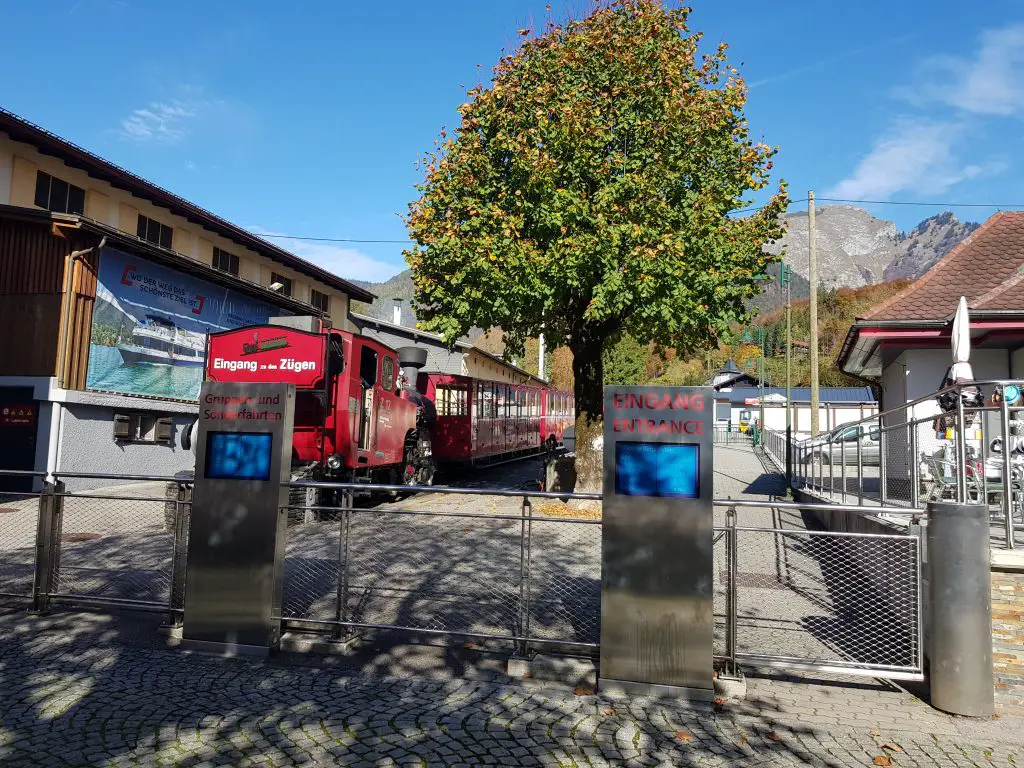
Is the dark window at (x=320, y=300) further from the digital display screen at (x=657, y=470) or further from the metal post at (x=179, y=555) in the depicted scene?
the digital display screen at (x=657, y=470)

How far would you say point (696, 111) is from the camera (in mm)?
12852

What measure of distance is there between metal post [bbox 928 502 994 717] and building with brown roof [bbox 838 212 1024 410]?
6.40 m

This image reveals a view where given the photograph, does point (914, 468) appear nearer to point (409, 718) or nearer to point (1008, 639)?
point (1008, 639)

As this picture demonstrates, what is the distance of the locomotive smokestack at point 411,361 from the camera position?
17.9 meters

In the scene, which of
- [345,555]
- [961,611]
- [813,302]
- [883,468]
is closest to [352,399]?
[345,555]

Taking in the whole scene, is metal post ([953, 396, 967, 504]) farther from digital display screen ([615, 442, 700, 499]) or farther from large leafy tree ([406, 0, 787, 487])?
large leafy tree ([406, 0, 787, 487])

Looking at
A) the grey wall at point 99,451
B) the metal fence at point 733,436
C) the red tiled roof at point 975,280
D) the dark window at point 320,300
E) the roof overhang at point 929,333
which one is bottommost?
the grey wall at point 99,451

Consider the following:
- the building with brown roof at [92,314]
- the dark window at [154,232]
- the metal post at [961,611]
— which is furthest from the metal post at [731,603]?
the dark window at [154,232]

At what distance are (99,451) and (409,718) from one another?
14415 mm

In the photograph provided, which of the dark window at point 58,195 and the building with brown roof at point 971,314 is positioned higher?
the dark window at point 58,195

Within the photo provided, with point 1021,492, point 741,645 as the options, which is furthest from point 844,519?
point 741,645

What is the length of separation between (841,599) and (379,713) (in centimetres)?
524

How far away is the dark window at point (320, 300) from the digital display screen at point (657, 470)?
25.8 m

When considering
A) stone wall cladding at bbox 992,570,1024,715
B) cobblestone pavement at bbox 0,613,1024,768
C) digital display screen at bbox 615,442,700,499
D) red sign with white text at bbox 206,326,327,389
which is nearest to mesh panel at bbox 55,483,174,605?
cobblestone pavement at bbox 0,613,1024,768
